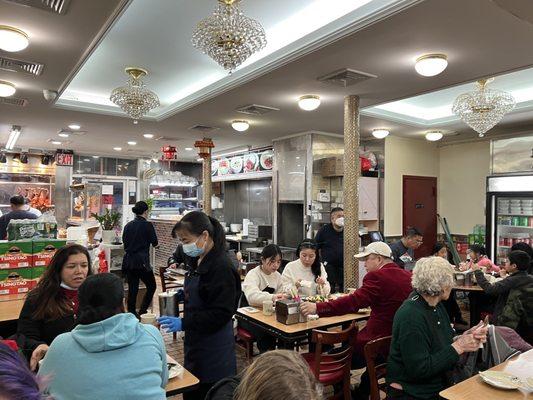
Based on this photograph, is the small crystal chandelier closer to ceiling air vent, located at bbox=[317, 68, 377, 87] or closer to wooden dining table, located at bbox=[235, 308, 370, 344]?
ceiling air vent, located at bbox=[317, 68, 377, 87]

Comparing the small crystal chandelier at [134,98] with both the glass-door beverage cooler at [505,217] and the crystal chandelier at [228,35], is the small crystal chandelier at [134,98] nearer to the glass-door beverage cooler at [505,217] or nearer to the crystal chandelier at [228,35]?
the crystal chandelier at [228,35]

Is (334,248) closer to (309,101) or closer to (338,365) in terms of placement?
(309,101)

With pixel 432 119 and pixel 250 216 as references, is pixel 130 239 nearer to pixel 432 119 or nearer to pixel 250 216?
pixel 250 216

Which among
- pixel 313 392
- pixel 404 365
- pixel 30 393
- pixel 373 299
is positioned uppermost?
pixel 30 393

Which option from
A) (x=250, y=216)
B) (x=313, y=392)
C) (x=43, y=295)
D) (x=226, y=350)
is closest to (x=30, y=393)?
(x=313, y=392)

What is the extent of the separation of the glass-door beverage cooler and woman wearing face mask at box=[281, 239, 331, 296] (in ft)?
13.4

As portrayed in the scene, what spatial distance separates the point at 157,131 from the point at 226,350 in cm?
592

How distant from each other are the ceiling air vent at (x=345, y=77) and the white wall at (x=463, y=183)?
182 inches

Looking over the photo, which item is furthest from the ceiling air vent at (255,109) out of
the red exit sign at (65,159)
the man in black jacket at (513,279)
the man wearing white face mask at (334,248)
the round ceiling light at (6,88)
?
the red exit sign at (65,159)

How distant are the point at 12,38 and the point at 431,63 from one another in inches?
144

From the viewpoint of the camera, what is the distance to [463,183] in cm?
795

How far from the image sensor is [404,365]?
2328 mm

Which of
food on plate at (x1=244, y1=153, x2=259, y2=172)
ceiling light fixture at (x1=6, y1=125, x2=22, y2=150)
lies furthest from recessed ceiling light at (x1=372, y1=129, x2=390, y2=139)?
ceiling light fixture at (x1=6, y1=125, x2=22, y2=150)

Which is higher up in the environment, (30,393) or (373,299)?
(30,393)
